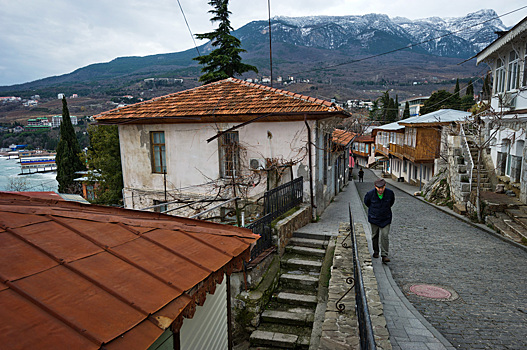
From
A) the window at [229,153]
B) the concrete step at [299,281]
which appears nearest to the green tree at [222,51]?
the window at [229,153]

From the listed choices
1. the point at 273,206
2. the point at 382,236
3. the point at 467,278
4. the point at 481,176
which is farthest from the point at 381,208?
the point at 481,176

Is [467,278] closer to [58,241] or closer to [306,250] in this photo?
[306,250]

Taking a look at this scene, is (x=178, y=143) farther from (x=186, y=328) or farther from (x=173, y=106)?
(x=186, y=328)

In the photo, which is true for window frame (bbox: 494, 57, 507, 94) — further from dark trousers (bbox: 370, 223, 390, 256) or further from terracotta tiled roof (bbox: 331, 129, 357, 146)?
→ dark trousers (bbox: 370, 223, 390, 256)

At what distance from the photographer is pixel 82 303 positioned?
1984 mm

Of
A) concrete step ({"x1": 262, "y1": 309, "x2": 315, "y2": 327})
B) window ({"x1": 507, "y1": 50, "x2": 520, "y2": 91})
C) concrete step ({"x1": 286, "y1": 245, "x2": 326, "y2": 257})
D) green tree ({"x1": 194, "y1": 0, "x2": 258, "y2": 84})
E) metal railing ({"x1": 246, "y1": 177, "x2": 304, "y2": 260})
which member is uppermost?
green tree ({"x1": 194, "y1": 0, "x2": 258, "y2": 84})

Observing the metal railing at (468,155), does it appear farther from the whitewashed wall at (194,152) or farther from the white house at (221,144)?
the whitewashed wall at (194,152)

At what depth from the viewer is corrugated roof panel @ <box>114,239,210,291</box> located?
2535 mm

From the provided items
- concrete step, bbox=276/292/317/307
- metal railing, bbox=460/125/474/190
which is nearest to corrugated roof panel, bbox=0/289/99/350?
concrete step, bbox=276/292/317/307

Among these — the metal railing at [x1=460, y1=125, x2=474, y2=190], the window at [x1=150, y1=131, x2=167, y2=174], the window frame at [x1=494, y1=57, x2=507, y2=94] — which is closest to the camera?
the window at [x1=150, y1=131, x2=167, y2=174]

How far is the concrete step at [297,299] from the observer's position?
7704 mm

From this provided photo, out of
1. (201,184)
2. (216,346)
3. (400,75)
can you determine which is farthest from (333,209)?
(400,75)

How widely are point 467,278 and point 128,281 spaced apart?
786cm

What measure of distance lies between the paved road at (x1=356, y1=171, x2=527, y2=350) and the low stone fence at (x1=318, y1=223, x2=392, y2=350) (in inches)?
24.1
